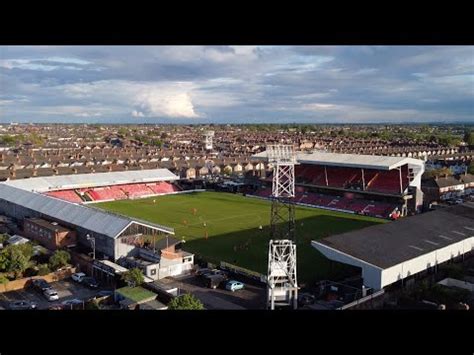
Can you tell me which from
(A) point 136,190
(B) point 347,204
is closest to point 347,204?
(B) point 347,204

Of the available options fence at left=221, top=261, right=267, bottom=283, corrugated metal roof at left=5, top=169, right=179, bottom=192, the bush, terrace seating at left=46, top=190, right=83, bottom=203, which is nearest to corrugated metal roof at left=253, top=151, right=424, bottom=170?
corrugated metal roof at left=5, top=169, right=179, bottom=192

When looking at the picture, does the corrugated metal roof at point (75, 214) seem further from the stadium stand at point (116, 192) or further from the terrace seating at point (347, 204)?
the terrace seating at point (347, 204)

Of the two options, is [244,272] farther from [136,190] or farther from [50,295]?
[136,190]

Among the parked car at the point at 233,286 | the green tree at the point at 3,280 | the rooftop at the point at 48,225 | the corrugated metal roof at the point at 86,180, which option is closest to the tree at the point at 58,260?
the green tree at the point at 3,280
